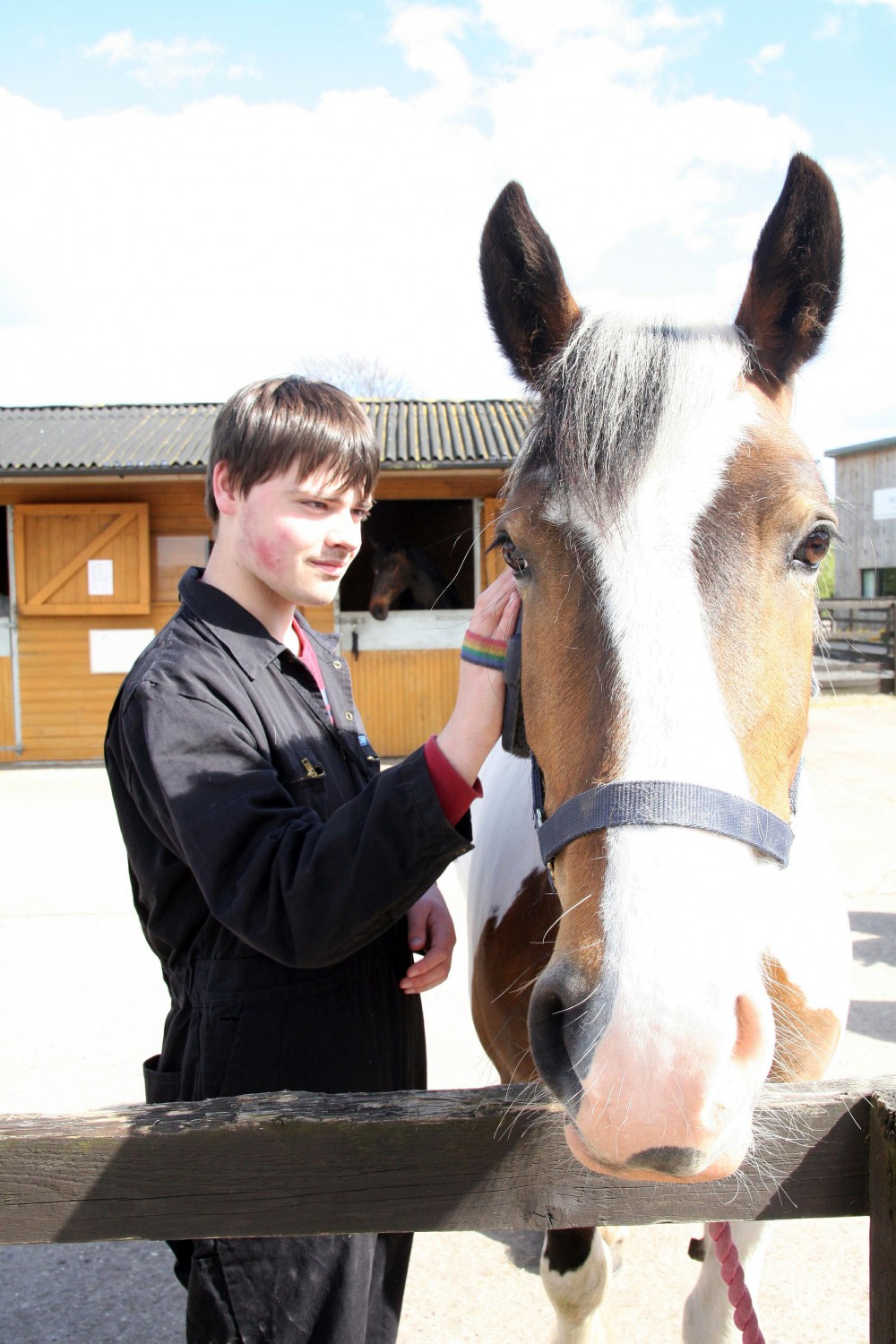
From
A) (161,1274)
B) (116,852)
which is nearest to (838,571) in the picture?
(116,852)

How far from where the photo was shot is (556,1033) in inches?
40.2

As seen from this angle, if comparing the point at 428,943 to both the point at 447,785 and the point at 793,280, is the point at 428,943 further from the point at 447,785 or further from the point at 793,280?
the point at 793,280

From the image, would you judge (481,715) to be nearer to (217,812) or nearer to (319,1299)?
(217,812)

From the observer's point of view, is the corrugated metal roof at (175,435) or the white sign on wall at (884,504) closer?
the corrugated metal roof at (175,435)

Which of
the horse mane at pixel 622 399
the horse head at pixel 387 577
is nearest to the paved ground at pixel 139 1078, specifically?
the horse mane at pixel 622 399

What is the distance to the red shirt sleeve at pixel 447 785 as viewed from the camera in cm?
124

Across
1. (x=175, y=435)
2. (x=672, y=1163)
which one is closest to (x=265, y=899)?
(x=672, y=1163)

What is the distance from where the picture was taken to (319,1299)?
4.57 ft

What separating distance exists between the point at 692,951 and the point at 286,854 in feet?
1.94

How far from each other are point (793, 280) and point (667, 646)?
0.87m

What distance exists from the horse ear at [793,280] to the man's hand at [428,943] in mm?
1158

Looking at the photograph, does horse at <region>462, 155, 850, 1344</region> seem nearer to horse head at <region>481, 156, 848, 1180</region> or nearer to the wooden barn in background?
horse head at <region>481, 156, 848, 1180</region>

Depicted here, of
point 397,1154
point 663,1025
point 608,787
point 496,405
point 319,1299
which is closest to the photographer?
point 663,1025

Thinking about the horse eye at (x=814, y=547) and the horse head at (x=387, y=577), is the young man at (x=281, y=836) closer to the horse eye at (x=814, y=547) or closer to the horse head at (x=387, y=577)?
the horse eye at (x=814, y=547)
